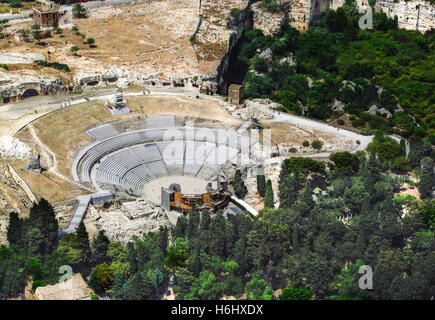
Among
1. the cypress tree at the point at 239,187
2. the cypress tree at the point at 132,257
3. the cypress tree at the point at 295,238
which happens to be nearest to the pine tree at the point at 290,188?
the cypress tree at the point at 239,187

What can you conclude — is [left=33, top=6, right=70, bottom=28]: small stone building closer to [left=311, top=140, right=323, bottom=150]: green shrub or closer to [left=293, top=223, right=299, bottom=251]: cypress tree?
[left=311, top=140, right=323, bottom=150]: green shrub

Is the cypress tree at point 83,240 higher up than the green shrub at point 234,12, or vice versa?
the green shrub at point 234,12

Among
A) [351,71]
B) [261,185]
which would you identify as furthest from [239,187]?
[351,71]

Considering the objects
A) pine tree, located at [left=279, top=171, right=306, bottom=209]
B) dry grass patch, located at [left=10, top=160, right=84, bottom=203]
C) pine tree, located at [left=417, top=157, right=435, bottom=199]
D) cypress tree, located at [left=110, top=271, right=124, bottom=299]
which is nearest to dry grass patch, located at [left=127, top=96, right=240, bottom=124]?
pine tree, located at [left=279, top=171, right=306, bottom=209]

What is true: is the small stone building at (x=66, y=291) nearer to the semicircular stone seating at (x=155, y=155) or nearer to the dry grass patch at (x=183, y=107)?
the semicircular stone seating at (x=155, y=155)

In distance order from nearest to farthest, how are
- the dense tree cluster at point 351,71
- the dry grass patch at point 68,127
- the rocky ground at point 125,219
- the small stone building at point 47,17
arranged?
the rocky ground at point 125,219
the dry grass patch at point 68,127
the dense tree cluster at point 351,71
the small stone building at point 47,17

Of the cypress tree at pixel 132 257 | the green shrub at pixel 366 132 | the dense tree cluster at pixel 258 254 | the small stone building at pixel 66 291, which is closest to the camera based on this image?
the small stone building at pixel 66 291

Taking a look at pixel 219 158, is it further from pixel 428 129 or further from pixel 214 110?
pixel 428 129
